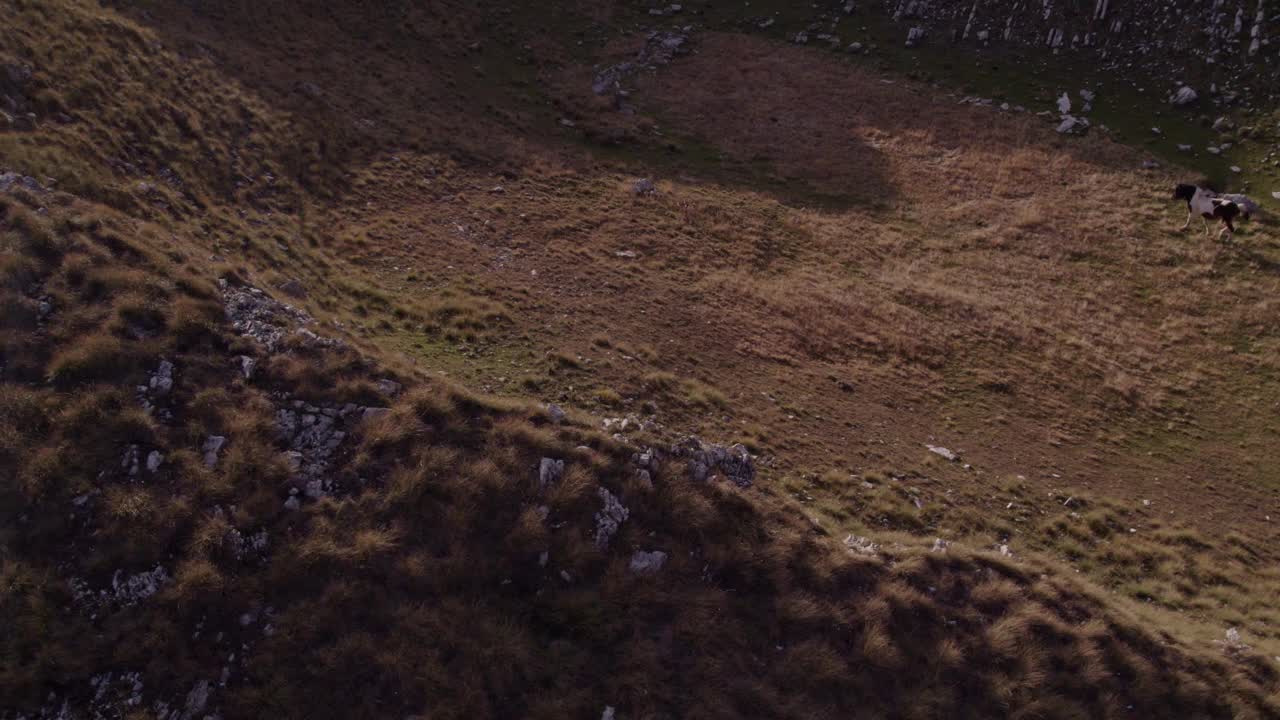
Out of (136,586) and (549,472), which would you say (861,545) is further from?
(136,586)

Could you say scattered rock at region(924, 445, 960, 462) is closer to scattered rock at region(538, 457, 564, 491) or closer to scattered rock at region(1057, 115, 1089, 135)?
scattered rock at region(538, 457, 564, 491)

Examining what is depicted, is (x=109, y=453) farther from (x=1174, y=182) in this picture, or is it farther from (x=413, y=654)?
(x=1174, y=182)

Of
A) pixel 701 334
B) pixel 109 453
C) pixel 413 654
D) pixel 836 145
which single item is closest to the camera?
pixel 413 654

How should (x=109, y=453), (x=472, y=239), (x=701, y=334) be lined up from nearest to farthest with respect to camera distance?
(x=109, y=453) < (x=701, y=334) < (x=472, y=239)

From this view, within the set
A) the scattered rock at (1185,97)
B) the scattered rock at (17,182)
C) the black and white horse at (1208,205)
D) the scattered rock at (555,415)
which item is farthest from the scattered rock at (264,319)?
the scattered rock at (1185,97)

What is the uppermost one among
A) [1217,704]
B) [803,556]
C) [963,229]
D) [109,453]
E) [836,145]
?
[836,145]

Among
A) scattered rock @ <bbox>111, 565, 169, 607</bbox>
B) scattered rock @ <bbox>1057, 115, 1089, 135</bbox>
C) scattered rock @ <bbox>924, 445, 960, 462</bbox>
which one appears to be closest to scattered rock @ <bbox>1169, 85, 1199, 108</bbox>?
scattered rock @ <bbox>1057, 115, 1089, 135</bbox>

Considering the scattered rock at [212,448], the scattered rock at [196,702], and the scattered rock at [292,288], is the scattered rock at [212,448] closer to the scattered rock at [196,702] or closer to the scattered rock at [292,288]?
the scattered rock at [196,702]

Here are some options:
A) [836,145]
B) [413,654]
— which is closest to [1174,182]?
[836,145]
